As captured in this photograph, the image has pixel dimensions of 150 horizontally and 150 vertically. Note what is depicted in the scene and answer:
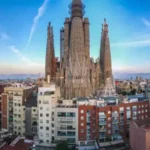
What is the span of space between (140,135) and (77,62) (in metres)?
18.5

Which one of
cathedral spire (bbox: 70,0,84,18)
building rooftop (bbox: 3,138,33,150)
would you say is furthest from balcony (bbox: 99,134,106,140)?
cathedral spire (bbox: 70,0,84,18)

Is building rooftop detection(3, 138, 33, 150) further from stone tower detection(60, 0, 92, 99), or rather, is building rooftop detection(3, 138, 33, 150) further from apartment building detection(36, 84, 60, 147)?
stone tower detection(60, 0, 92, 99)

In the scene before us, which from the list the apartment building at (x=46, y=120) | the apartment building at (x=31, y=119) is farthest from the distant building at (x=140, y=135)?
the apartment building at (x=31, y=119)

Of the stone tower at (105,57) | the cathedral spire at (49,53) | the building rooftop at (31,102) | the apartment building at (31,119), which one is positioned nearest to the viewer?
the apartment building at (31,119)

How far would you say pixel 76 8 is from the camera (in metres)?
30.8

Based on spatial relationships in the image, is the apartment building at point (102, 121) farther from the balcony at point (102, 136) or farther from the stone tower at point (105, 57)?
the stone tower at point (105, 57)

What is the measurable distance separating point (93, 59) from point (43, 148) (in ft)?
65.0

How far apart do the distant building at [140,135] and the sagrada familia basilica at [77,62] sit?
14214mm

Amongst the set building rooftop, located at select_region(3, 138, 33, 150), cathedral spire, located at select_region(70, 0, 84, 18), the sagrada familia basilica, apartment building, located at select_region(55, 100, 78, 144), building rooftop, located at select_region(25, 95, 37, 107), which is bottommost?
building rooftop, located at select_region(3, 138, 33, 150)

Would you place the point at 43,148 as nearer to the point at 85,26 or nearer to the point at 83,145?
the point at 83,145

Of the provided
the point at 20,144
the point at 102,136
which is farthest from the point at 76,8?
the point at 20,144

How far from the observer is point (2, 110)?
1994cm

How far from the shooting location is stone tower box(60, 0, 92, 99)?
2983 centimetres

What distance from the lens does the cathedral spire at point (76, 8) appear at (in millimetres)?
30531
